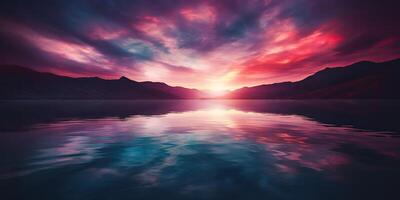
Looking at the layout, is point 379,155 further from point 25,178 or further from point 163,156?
point 25,178

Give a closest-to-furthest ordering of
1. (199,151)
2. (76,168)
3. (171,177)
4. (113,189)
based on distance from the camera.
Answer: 1. (113,189)
2. (171,177)
3. (76,168)
4. (199,151)

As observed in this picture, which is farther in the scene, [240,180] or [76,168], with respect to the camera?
[76,168]

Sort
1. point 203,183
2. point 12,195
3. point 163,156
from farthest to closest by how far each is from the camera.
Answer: point 163,156
point 203,183
point 12,195

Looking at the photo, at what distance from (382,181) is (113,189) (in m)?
9.52

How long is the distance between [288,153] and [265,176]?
12.9ft

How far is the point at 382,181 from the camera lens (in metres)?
6.73

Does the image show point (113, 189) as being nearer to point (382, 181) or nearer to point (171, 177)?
point (171, 177)

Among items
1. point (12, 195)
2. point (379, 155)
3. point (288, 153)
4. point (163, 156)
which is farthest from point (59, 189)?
point (379, 155)

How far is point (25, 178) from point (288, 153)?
12.0 metres

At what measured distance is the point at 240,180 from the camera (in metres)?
6.83

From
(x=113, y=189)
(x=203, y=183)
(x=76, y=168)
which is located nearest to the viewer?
(x=113, y=189)

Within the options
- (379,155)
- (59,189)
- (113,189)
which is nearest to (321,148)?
(379,155)

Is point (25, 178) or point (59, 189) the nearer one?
point (59, 189)

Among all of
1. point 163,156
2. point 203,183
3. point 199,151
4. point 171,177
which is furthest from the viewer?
point 199,151
